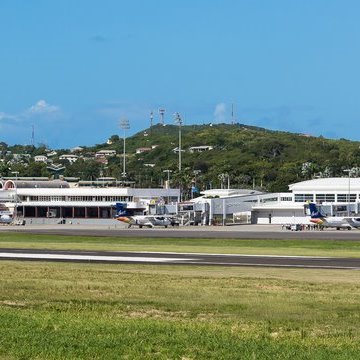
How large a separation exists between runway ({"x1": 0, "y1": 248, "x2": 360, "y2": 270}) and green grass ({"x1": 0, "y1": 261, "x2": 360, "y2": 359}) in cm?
619

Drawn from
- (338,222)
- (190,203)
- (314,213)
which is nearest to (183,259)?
(338,222)

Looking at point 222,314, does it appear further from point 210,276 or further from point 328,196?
point 328,196

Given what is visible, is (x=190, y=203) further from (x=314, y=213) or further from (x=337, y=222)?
(x=337, y=222)

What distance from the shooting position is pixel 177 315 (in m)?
24.0

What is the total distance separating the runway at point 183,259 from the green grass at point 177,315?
6.19m

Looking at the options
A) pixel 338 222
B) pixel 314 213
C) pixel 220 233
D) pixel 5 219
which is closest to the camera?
pixel 220 233

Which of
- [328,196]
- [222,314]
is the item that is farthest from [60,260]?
[328,196]

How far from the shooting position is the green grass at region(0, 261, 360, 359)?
1825cm

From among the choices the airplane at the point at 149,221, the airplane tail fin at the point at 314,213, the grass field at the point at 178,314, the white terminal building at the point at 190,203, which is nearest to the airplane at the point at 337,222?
the airplane tail fin at the point at 314,213

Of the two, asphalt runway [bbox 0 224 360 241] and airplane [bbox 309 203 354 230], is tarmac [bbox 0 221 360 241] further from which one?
airplane [bbox 309 203 354 230]

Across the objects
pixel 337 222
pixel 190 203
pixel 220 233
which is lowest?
pixel 220 233

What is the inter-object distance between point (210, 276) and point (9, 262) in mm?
12916

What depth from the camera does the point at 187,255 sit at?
53.2 meters

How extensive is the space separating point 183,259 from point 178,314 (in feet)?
80.8
